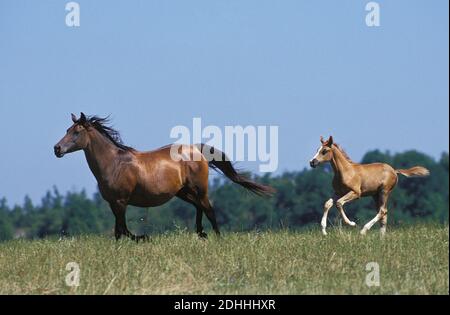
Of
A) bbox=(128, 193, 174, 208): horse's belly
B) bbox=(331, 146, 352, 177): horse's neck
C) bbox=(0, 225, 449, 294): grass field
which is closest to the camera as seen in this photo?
bbox=(0, 225, 449, 294): grass field

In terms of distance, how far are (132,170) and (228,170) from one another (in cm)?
229

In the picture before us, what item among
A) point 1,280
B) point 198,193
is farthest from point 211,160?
point 1,280

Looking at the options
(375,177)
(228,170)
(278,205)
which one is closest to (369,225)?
(375,177)

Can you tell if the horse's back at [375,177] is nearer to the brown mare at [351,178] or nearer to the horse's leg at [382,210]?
the brown mare at [351,178]

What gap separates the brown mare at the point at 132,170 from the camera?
1467 cm

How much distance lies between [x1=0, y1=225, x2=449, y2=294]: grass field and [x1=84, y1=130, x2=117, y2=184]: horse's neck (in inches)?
47.8

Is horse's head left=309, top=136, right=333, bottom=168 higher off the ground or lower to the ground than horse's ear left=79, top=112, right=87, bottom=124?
lower

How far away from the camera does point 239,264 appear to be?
1152cm

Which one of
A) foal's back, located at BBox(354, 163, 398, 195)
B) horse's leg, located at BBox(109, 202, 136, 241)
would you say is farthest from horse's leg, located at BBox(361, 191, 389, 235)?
horse's leg, located at BBox(109, 202, 136, 241)

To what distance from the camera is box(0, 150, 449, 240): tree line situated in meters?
97.2

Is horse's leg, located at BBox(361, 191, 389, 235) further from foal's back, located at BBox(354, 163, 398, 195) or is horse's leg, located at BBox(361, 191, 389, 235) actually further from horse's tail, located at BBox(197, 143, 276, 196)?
horse's tail, located at BBox(197, 143, 276, 196)

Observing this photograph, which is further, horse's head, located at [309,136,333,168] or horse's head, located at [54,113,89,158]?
horse's head, located at [309,136,333,168]
